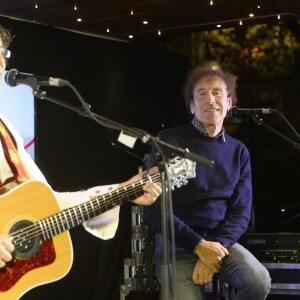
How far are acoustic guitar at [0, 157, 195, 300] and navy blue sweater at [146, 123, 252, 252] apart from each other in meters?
0.53

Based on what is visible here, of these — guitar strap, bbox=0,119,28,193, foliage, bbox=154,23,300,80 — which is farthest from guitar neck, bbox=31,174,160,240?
foliage, bbox=154,23,300,80

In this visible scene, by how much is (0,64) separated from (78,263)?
146 inches

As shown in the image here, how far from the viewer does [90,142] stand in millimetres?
7234

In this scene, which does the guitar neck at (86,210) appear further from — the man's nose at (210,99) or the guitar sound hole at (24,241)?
the man's nose at (210,99)

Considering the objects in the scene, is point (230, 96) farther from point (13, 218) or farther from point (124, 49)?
point (124, 49)

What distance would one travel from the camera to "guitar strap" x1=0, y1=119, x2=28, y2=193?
3.69 meters

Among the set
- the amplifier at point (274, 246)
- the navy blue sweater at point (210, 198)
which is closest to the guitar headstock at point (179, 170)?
the navy blue sweater at point (210, 198)

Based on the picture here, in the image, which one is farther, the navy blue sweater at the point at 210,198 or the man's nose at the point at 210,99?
the man's nose at the point at 210,99

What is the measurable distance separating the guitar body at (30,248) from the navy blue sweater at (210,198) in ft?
2.46

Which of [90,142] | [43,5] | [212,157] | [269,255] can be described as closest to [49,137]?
[90,142]

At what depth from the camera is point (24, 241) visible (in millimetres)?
3496

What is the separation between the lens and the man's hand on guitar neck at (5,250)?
3.38 m

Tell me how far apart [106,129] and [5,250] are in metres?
4.06

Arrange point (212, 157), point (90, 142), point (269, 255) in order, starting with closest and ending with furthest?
point (212, 157) < point (269, 255) < point (90, 142)
